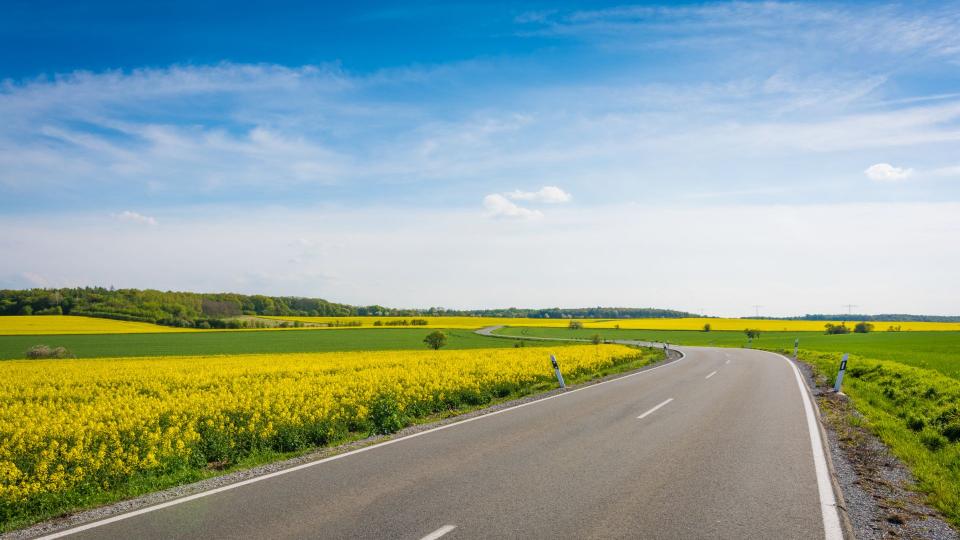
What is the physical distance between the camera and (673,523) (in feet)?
18.2

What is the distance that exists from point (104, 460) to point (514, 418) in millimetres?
7261

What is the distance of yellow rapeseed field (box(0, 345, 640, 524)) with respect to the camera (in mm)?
7582

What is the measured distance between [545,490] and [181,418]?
7.79m

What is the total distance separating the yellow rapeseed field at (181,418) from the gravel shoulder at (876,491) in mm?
7826

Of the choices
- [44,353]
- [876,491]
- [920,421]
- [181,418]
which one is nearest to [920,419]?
[920,421]

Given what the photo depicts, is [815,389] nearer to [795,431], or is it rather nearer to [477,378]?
[795,431]

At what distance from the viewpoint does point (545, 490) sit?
21.7 feet

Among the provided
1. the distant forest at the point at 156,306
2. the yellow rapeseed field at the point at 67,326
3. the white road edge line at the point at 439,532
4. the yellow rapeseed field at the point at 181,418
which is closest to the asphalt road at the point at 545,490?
the white road edge line at the point at 439,532

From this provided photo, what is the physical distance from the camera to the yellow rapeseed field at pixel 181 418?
24.9ft

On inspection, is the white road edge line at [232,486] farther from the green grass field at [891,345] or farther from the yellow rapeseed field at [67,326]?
the yellow rapeseed field at [67,326]

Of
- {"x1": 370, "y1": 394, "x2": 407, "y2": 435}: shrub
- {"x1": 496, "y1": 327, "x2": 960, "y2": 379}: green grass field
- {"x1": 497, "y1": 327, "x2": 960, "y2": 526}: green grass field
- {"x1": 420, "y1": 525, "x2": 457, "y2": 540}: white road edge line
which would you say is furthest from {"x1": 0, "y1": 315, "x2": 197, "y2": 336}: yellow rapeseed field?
{"x1": 497, "y1": 327, "x2": 960, "y2": 526}: green grass field

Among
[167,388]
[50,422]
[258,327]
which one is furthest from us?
[258,327]

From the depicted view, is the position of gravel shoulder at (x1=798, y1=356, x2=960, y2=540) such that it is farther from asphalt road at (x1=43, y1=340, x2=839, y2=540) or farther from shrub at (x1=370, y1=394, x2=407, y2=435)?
shrub at (x1=370, y1=394, x2=407, y2=435)

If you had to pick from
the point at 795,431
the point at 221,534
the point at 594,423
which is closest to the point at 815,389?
the point at 795,431
